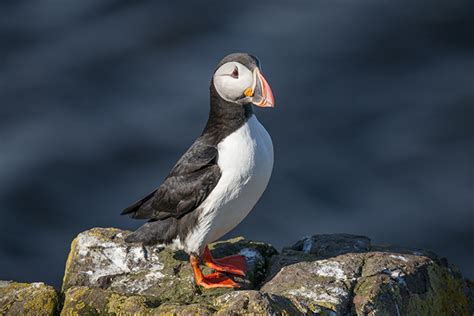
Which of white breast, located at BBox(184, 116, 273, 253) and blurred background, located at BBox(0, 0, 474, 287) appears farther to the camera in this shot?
blurred background, located at BBox(0, 0, 474, 287)

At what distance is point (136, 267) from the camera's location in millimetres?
7059

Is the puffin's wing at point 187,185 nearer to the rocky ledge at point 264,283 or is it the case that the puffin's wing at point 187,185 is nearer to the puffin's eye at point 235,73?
the rocky ledge at point 264,283

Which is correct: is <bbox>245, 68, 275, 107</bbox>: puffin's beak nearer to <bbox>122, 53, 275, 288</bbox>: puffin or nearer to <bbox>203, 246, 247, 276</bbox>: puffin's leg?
<bbox>122, 53, 275, 288</bbox>: puffin

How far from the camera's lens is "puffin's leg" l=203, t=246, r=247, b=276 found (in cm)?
698

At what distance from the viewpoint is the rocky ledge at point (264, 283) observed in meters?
5.90

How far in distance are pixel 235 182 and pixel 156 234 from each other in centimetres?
80

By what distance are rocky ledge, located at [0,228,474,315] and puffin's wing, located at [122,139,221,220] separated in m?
0.33

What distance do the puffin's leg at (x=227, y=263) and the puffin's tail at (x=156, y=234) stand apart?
30 centimetres

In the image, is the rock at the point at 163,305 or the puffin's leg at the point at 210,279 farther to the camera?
the puffin's leg at the point at 210,279

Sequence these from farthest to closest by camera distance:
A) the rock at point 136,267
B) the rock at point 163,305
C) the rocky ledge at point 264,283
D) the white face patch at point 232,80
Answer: the white face patch at point 232,80 < the rock at point 136,267 < the rocky ledge at point 264,283 < the rock at point 163,305

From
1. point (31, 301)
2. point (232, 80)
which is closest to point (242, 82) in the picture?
point (232, 80)

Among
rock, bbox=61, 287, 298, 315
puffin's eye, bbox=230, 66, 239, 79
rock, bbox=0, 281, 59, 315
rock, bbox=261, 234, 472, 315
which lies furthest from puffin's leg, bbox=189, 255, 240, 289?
puffin's eye, bbox=230, 66, 239, 79

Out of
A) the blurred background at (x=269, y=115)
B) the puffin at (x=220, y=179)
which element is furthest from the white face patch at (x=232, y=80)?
the blurred background at (x=269, y=115)

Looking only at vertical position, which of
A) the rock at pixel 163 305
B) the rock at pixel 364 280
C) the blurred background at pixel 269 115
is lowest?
the rock at pixel 163 305
